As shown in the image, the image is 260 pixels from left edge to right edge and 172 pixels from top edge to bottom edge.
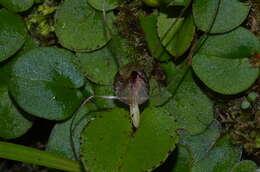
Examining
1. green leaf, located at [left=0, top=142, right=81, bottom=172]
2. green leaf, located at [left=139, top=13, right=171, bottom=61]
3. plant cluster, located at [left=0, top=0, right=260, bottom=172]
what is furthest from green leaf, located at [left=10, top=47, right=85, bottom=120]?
green leaf, located at [left=139, top=13, right=171, bottom=61]

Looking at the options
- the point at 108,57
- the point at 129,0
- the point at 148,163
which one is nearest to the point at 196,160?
the point at 148,163

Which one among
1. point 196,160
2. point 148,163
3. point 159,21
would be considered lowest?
point 196,160

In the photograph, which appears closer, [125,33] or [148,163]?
[148,163]

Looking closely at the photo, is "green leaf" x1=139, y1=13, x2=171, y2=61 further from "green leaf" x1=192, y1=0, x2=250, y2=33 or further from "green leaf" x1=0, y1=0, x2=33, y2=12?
"green leaf" x1=0, y1=0, x2=33, y2=12

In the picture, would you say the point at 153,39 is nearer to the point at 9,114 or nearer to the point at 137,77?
the point at 137,77

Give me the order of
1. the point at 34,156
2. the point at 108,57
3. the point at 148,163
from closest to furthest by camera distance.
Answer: the point at 148,163, the point at 34,156, the point at 108,57

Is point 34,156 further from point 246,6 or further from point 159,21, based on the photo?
point 246,6

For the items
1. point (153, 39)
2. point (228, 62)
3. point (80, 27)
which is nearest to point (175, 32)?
point (153, 39)
